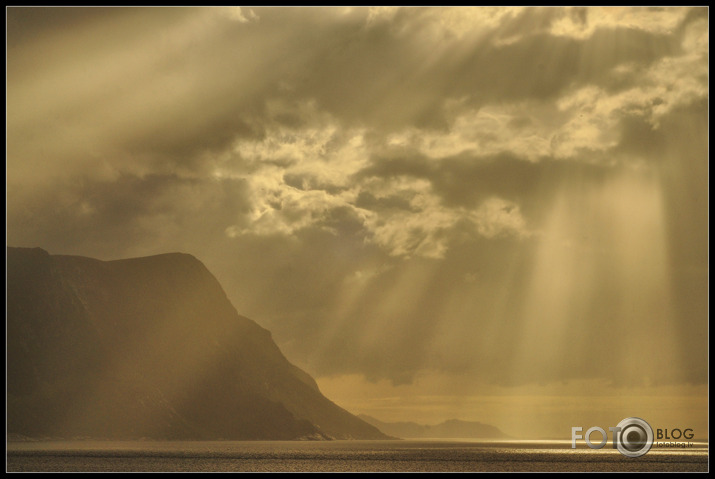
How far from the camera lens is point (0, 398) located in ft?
296

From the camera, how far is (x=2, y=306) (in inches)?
3954
